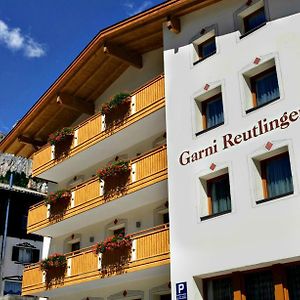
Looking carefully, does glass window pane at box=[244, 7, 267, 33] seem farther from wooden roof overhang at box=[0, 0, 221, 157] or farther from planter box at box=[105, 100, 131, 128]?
planter box at box=[105, 100, 131, 128]

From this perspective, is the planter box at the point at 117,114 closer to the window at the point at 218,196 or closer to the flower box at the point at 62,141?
the flower box at the point at 62,141

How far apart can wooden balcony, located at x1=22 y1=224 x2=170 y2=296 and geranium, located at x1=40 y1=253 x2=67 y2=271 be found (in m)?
0.31

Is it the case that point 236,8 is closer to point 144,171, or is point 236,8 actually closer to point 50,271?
point 144,171

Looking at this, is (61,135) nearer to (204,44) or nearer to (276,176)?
(204,44)

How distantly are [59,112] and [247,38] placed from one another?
40.5ft

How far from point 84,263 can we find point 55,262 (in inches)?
82.7

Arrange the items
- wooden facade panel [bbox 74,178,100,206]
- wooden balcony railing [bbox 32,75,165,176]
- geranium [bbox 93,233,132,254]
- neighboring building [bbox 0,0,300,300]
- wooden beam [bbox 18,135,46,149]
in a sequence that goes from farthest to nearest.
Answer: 1. wooden beam [bbox 18,135,46,149]
2. wooden facade panel [bbox 74,178,100,206]
3. wooden balcony railing [bbox 32,75,165,176]
4. geranium [bbox 93,233,132,254]
5. neighboring building [bbox 0,0,300,300]

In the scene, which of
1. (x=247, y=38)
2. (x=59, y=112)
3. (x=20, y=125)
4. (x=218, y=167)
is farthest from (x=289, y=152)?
(x=20, y=125)

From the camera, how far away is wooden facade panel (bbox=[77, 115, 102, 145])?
21861mm

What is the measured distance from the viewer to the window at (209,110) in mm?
16922

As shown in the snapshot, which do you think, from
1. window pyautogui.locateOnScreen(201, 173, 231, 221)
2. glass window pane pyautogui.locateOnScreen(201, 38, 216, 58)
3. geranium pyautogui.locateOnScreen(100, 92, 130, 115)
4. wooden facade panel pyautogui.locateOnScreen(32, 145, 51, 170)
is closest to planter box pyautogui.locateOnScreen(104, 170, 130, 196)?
geranium pyautogui.locateOnScreen(100, 92, 130, 115)

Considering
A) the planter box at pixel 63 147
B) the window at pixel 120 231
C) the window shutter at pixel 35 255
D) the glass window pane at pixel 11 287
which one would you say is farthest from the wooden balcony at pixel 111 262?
the window shutter at pixel 35 255

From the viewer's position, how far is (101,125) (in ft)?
71.1

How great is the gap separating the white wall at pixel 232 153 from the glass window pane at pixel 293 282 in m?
0.53
